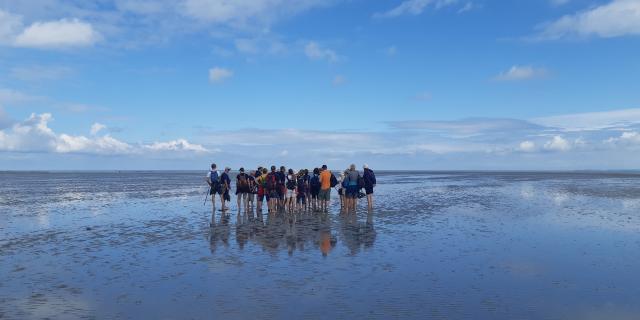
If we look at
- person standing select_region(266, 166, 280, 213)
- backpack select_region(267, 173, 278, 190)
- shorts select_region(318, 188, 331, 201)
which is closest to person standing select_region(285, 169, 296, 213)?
person standing select_region(266, 166, 280, 213)

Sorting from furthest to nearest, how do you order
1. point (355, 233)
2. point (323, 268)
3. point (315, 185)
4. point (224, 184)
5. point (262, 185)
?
point (315, 185) → point (224, 184) → point (262, 185) → point (355, 233) → point (323, 268)

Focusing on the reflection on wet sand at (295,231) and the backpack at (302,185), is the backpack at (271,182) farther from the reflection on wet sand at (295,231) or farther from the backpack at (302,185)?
the backpack at (302,185)

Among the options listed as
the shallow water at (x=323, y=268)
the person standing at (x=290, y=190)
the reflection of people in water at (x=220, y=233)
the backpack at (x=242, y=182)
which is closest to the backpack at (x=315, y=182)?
the person standing at (x=290, y=190)

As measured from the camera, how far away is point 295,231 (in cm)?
1659

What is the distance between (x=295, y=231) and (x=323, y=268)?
19.3 ft

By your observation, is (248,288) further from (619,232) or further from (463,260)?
(619,232)

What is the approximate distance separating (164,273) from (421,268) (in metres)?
5.64

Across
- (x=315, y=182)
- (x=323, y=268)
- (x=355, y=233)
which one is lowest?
(x=323, y=268)

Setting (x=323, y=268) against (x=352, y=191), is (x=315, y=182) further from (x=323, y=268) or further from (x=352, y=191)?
(x=323, y=268)

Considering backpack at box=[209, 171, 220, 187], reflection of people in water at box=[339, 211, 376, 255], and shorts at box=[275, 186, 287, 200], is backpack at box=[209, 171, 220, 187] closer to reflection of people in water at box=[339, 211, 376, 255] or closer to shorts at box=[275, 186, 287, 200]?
shorts at box=[275, 186, 287, 200]

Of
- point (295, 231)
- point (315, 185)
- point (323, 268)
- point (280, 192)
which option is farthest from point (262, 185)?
point (323, 268)

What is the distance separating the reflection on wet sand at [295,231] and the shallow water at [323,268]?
6cm

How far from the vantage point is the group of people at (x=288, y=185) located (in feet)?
74.6

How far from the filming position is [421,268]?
35.2 ft
